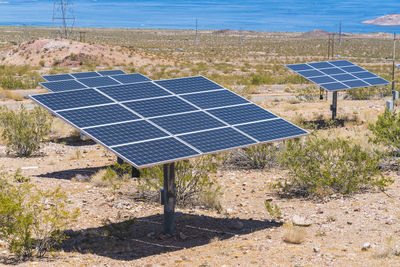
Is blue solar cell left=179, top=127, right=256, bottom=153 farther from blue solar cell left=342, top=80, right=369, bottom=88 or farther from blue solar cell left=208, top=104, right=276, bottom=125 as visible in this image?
blue solar cell left=342, top=80, right=369, bottom=88

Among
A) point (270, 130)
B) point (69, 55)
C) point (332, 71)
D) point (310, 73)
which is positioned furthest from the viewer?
point (69, 55)

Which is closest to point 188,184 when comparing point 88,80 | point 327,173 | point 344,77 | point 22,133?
point 327,173

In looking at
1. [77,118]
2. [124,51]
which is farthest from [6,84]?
[77,118]

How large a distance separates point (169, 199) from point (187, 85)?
12.6 feet

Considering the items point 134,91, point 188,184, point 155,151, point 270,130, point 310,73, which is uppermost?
point 134,91

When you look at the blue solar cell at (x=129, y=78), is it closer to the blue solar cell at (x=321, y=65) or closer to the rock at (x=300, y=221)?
the blue solar cell at (x=321, y=65)

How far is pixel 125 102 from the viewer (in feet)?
44.0

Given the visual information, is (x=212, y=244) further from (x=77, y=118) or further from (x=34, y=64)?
(x=34, y=64)

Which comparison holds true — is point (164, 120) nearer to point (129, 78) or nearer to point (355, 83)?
point (129, 78)

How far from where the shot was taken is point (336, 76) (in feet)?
90.6

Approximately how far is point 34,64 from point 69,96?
56.0m

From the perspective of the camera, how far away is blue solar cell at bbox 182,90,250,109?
46.3 ft

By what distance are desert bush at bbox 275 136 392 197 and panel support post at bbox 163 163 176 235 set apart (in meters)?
3.52

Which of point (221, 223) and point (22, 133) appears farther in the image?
point (22, 133)
